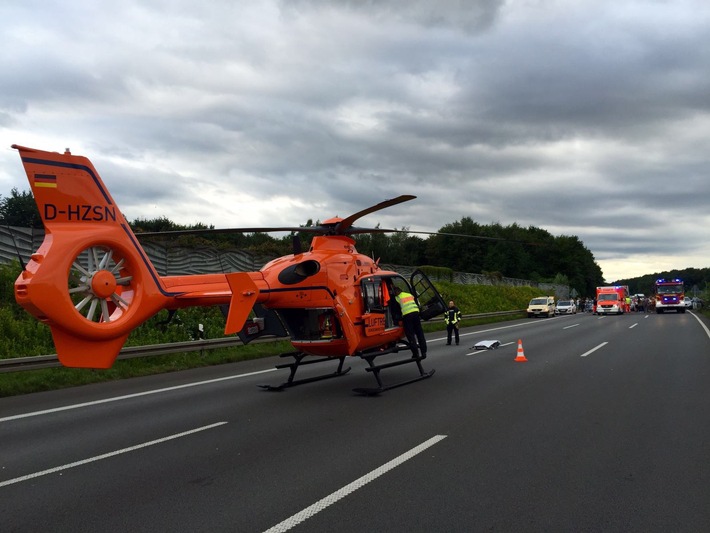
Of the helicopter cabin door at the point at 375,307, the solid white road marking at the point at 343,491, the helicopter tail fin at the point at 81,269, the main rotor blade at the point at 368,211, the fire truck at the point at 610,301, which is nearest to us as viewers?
the solid white road marking at the point at 343,491

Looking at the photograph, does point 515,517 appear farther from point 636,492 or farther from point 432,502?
point 636,492

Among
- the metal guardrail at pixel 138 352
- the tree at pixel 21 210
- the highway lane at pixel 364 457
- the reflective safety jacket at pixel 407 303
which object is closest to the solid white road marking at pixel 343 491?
the highway lane at pixel 364 457

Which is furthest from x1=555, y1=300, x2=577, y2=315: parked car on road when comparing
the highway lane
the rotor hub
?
the rotor hub

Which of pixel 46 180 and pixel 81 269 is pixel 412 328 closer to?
pixel 81 269

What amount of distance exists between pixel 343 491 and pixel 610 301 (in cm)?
4772

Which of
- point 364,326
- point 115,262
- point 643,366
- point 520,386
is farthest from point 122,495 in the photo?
point 643,366

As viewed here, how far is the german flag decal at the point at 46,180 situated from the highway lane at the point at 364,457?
3.09 meters

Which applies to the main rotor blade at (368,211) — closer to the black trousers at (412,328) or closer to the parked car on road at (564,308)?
the black trousers at (412,328)

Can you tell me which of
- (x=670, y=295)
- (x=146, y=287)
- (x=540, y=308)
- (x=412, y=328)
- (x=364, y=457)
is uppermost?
(x=670, y=295)

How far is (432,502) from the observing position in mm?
4867

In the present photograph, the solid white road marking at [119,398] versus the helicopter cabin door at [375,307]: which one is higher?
the helicopter cabin door at [375,307]

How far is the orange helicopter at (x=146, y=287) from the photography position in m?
6.47

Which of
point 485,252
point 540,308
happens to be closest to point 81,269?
point 540,308

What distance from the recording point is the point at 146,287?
7488 millimetres
